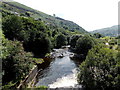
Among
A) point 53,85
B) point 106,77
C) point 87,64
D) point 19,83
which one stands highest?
point 87,64

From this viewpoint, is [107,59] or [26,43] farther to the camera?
[26,43]

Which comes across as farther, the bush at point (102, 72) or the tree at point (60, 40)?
the tree at point (60, 40)

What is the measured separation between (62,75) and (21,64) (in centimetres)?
1287

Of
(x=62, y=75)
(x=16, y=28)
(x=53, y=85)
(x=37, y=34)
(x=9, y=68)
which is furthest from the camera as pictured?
(x=37, y=34)

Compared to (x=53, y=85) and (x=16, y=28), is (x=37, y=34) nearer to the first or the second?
(x=16, y=28)

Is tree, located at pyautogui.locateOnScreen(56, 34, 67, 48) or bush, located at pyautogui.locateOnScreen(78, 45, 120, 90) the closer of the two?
bush, located at pyautogui.locateOnScreen(78, 45, 120, 90)

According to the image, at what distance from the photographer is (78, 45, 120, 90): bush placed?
15367 millimetres

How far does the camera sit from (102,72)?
16516 mm

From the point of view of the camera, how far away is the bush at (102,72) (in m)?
15.4

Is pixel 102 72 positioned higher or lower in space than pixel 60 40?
lower

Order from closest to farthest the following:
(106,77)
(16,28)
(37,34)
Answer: (106,77) → (16,28) → (37,34)

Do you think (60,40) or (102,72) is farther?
(60,40)

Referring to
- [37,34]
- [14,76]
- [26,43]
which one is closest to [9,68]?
[14,76]

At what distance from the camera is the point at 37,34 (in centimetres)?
5584
